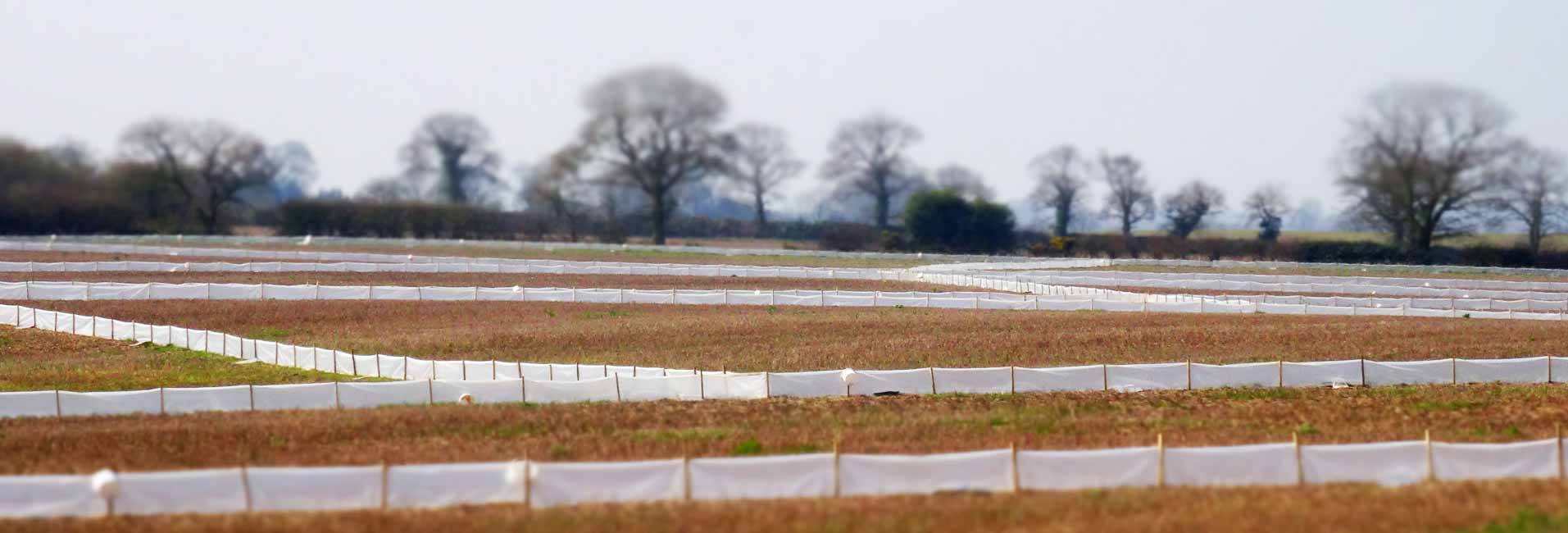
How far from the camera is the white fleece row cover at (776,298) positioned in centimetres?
4269

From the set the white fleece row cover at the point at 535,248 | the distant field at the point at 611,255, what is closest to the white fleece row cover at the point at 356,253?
the white fleece row cover at the point at 535,248

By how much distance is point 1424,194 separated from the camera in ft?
249

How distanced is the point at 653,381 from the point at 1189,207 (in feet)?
294

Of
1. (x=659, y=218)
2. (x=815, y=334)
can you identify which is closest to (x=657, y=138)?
(x=659, y=218)

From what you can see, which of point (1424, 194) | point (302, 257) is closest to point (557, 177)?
point (302, 257)

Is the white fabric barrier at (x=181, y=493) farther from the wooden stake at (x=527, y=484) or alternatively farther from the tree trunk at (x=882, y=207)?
the tree trunk at (x=882, y=207)

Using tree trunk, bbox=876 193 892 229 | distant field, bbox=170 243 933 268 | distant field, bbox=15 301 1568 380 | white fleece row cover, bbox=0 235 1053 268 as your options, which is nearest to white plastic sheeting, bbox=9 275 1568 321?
distant field, bbox=15 301 1568 380

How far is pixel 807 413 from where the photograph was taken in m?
22.0

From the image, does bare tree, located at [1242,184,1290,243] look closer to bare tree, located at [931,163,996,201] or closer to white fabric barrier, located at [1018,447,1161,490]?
bare tree, located at [931,163,996,201]

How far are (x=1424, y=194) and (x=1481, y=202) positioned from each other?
3.98 m

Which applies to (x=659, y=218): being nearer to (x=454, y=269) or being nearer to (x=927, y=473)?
(x=454, y=269)

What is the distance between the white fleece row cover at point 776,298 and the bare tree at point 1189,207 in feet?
196

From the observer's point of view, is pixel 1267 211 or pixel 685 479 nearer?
pixel 685 479

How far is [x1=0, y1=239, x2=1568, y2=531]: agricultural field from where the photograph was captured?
13.8 m
